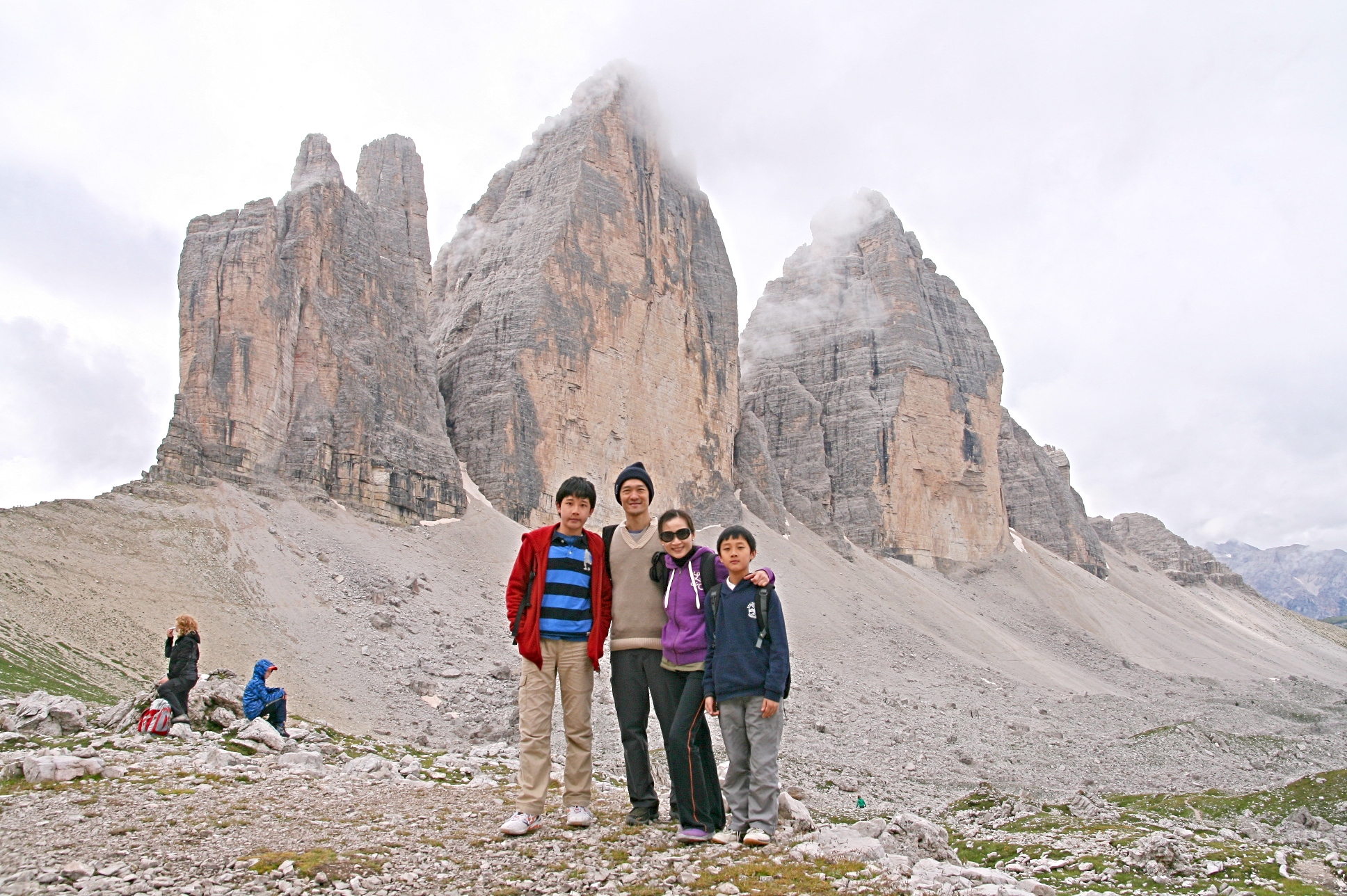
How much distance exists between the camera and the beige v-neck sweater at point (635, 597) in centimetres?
649

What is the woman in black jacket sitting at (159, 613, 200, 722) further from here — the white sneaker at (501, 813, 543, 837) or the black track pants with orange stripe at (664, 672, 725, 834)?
the black track pants with orange stripe at (664, 672, 725, 834)

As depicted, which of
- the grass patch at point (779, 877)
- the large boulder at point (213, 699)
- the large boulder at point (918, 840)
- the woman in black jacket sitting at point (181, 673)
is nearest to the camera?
the grass patch at point (779, 877)

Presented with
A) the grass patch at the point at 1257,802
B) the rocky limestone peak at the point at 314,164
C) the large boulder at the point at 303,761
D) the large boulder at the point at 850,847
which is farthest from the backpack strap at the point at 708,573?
the rocky limestone peak at the point at 314,164

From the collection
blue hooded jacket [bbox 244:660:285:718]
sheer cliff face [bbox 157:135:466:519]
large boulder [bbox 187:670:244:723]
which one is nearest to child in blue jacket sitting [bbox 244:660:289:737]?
blue hooded jacket [bbox 244:660:285:718]

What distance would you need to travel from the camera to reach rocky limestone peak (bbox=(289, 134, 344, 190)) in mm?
37781

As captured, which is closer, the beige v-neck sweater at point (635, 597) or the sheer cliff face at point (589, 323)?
the beige v-neck sweater at point (635, 597)

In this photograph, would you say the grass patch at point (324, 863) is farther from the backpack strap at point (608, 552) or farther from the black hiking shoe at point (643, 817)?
the backpack strap at point (608, 552)

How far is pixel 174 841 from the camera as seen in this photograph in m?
5.17

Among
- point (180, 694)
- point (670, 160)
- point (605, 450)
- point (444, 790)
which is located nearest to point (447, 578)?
point (605, 450)

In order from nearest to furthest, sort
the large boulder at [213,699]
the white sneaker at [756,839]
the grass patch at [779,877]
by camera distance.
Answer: the grass patch at [779,877]
the white sneaker at [756,839]
the large boulder at [213,699]

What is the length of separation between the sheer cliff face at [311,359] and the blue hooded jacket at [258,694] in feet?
66.0

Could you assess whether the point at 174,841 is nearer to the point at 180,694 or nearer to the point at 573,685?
the point at 573,685

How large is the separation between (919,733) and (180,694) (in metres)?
19.3

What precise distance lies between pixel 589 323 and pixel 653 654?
39341 mm
